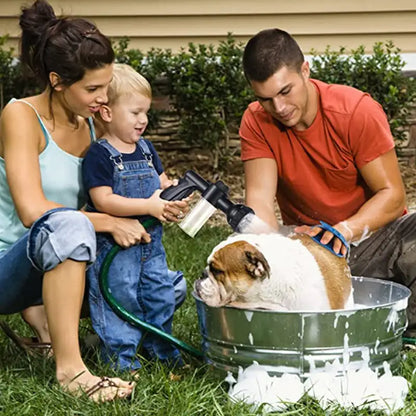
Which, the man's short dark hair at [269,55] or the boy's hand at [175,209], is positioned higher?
the man's short dark hair at [269,55]

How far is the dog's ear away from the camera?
3047 millimetres

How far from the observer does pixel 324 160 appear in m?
4.01

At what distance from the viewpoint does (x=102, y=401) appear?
10.4ft

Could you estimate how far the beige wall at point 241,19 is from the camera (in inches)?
299

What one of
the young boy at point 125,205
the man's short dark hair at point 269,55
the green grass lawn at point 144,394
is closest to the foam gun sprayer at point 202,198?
the young boy at point 125,205

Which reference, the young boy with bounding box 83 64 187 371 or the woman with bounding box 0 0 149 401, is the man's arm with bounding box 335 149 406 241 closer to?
the young boy with bounding box 83 64 187 371

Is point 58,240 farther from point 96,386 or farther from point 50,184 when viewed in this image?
point 96,386

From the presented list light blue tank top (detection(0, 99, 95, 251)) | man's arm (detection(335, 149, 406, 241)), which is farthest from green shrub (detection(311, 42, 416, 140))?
light blue tank top (detection(0, 99, 95, 251))

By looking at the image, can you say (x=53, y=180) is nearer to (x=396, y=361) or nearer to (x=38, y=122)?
(x=38, y=122)

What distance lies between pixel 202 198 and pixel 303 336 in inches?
26.8

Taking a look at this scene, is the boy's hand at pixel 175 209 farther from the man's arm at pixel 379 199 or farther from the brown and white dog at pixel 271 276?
the man's arm at pixel 379 199

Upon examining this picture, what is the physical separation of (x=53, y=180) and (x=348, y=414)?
153cm

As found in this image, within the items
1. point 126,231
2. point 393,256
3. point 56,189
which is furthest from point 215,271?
point 393,256

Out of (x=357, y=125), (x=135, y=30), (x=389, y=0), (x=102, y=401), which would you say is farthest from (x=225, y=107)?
(x=102, y=401)
